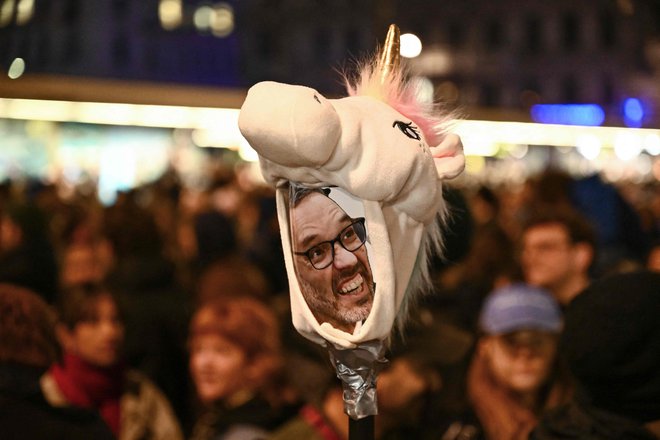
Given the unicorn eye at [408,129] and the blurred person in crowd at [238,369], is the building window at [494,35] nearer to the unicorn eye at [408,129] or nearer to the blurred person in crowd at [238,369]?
the blurred person in crowd at [238,369]

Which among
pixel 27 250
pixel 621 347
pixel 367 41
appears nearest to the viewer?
pixel 621 347

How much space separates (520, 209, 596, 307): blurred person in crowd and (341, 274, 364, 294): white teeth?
2.60 m

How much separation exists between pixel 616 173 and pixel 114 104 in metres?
15.9

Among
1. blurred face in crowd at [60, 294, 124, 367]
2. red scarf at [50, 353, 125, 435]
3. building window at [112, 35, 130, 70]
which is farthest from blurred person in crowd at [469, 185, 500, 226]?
red scarf at [50, 353, 125, 435]

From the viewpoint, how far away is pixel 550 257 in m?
4.14

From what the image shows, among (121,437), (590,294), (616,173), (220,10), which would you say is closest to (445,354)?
(121,437)

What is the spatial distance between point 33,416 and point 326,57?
3942 millimetres

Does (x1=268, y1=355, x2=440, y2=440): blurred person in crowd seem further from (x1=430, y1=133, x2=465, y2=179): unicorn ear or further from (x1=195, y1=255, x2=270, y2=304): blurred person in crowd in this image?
(x1=430, y1=133, x2=465, y2=179): unicorn ear

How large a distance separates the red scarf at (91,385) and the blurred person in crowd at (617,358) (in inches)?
81.8

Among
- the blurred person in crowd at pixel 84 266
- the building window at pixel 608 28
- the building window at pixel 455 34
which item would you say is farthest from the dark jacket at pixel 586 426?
the building window at pixel 455 34

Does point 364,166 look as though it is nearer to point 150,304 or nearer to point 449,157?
point 449,157

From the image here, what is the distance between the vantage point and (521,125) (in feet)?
35.4

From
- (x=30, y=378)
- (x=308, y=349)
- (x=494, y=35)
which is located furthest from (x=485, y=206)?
(x=30, y=378)

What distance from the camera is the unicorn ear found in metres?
1.64
